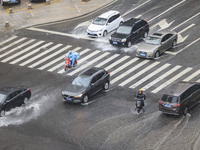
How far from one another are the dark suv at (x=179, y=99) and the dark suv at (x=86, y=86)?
5.62m

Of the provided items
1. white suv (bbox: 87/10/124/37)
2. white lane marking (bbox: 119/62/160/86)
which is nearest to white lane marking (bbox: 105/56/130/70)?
white lane marking (bbox: 119/62/160/86)

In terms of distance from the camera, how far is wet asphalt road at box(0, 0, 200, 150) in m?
26.1

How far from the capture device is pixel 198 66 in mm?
36281

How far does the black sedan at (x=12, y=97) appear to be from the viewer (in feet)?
98.9

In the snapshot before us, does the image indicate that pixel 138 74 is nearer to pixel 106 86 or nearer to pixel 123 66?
pixel 123 66

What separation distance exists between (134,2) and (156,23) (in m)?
6.80

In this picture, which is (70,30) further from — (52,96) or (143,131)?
(143,131)

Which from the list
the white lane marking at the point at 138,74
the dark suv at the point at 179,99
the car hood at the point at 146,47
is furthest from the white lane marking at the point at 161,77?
the dark suv at the point at 179,99

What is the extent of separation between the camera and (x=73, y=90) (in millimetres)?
31578

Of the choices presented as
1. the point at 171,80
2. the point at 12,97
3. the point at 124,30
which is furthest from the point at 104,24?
the point at 12,97

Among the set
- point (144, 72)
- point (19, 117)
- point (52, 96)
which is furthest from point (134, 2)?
point (19, 117)

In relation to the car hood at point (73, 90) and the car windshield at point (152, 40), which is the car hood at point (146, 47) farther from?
the car hood at point (73, 90)

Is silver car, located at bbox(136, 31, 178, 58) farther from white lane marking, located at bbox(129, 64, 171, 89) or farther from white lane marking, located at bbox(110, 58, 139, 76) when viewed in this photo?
white lane marking, located at bbox(129, 64, 171, 89)

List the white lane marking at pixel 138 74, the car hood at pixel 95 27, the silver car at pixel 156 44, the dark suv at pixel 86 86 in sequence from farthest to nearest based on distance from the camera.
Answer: the car hood at pixel 95 27, the silver car at pixel 156 44, the white lane marking at pixel 138 74, the dark suv at pixel 86 86
